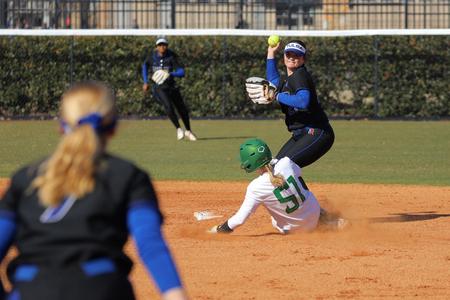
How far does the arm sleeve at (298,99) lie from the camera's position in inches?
428

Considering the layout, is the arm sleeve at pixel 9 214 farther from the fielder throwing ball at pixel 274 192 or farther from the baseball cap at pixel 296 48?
the baseball cap at pixel 296 48

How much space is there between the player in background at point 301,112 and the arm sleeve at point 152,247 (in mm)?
6881

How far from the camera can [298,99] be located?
35.7 feet

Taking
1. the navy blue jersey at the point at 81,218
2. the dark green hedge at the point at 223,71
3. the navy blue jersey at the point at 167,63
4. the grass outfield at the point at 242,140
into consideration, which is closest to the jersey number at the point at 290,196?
the grass outfield at the point at 242,140

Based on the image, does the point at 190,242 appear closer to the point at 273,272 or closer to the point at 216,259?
the point at 216,259

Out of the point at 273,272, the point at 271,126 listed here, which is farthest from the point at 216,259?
the point at 271,126

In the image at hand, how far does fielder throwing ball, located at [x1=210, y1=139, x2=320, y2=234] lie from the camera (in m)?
10.2

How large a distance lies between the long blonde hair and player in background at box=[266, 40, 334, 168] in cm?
689

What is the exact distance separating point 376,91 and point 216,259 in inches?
825

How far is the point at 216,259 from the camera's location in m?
9.54

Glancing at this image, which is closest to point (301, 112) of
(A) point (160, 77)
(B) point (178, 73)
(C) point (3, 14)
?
(B) point (178, 73)

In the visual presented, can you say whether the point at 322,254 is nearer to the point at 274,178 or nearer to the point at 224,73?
the point at 274,178

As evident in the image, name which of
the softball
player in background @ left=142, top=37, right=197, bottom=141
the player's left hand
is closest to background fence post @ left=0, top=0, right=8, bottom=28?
player in background @ left=142, top=37, right=197, bottom=141

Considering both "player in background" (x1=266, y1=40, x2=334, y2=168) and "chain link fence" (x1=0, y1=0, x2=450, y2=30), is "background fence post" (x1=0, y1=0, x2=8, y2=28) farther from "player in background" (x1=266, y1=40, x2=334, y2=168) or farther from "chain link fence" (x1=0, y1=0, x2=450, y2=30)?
"player in background" (x1=266, y1=40, x2=334, y2=168)
